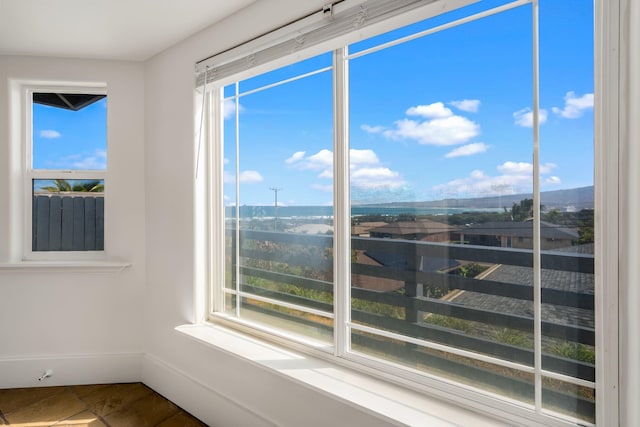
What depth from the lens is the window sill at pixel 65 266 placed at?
276 centimetres

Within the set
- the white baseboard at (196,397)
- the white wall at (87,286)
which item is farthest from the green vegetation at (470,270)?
the white wall at (87,286)

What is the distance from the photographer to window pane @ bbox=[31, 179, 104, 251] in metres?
2.92

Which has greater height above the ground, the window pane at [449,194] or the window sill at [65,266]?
the window pane at [449,194]

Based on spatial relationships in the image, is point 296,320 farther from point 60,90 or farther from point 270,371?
point 60,90

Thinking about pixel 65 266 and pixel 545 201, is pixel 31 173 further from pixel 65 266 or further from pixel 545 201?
pixel 545 201

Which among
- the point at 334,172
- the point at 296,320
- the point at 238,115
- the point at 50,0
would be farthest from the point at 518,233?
the point at 50,0

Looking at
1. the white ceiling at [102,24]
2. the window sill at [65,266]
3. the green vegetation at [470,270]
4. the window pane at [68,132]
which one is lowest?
the window sill at [65,266]

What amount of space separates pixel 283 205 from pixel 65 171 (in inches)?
74.9

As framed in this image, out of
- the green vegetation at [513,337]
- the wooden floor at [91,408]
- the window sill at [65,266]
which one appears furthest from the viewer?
the window sill at [65,266]

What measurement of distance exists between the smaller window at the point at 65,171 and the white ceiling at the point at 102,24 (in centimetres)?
40

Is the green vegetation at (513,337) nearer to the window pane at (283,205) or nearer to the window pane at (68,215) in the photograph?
the window pane at (283,205)

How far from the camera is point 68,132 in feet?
9.70

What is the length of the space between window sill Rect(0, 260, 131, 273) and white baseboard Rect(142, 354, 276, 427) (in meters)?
0.71

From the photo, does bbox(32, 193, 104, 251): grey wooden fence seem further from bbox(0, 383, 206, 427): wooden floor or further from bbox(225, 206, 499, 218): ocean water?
bbox(225, 206, 499, 218): ocean water
